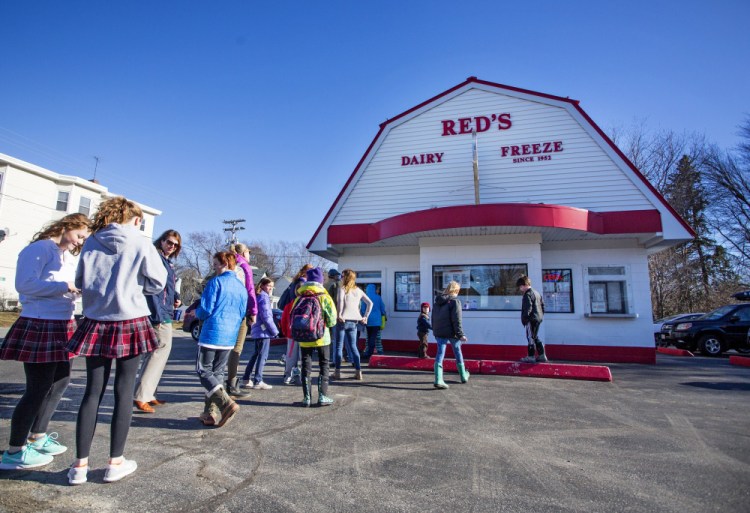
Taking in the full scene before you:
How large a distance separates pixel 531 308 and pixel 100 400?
7.48 m

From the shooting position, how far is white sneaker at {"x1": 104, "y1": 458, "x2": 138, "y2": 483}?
2.67 m

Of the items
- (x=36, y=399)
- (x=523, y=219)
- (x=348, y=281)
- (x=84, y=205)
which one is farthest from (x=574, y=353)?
(x=84, y=205)

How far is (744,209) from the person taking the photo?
1130 inches

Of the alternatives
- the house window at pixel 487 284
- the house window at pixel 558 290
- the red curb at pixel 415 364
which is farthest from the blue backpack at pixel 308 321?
the house window at pixel 558 290

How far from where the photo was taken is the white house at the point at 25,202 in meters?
22.0

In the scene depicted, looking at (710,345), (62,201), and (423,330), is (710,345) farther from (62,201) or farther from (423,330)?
(62,201)

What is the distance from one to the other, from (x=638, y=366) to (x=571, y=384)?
3.81 meters

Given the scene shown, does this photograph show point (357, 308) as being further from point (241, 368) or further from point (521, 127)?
point (521, 127)

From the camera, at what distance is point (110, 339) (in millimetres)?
2652

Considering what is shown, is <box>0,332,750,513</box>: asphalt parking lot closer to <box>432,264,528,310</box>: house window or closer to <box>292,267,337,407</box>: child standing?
<box>292,267,337,407</box>: child standing

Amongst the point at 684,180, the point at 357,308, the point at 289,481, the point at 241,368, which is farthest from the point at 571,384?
the point at 684,180

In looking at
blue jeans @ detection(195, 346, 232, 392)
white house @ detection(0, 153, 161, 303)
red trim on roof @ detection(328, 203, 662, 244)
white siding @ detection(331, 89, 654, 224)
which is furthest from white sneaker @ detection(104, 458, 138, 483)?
white house @ detection(0, 153, 161, 303)

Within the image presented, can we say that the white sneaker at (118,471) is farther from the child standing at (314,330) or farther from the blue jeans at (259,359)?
the blue jeans at (259,359)

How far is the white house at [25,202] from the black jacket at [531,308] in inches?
837
